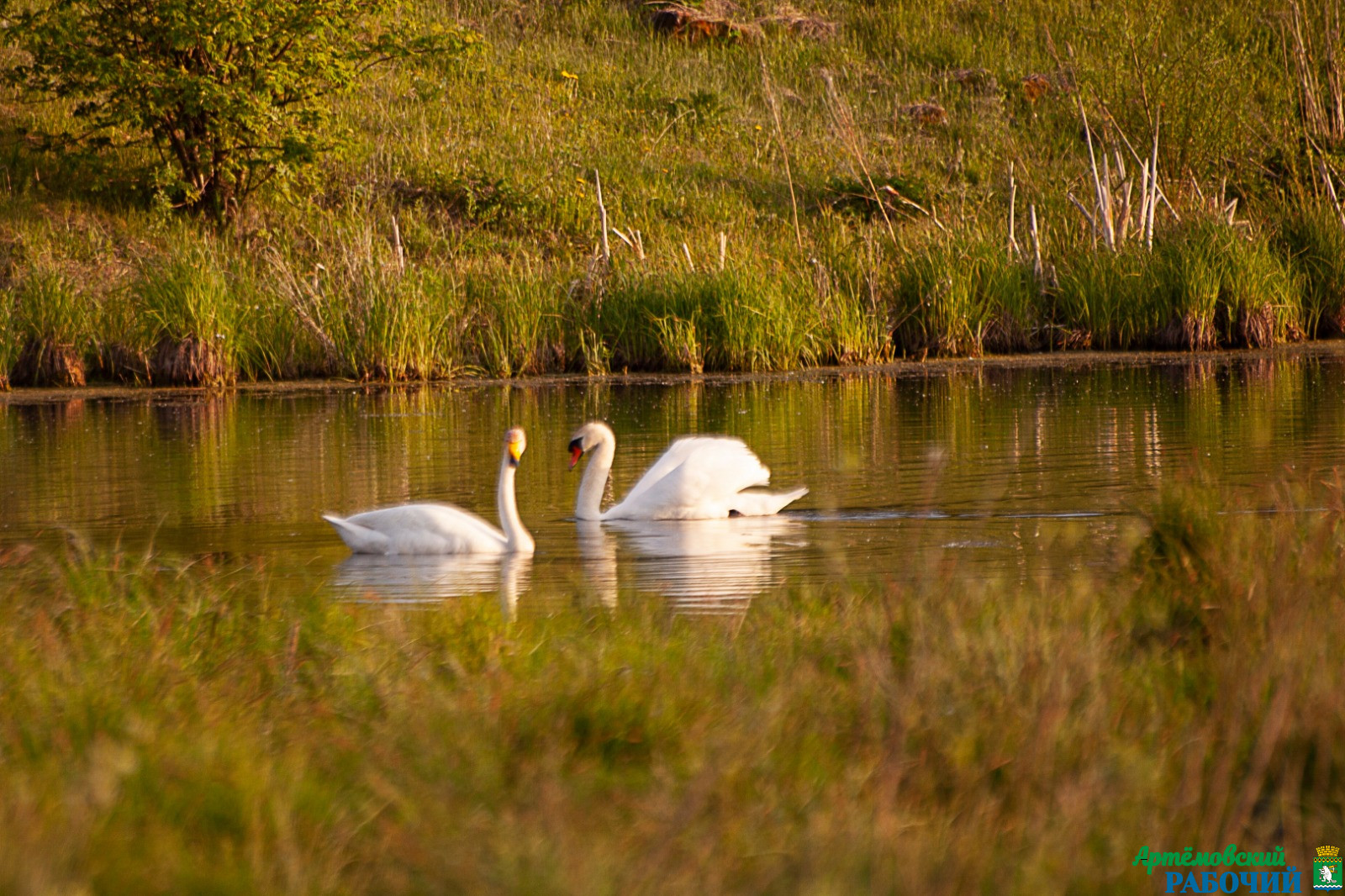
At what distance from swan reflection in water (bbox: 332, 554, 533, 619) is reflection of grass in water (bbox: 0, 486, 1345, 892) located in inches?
59.5

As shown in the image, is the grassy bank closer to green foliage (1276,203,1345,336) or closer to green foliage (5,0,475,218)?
green foliage (1276,203,1345,336)

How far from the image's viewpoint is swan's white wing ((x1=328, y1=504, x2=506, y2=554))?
8.65 m

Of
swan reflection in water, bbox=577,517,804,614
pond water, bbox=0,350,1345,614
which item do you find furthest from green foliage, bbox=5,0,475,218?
swan reflection in water, bbox=577,517,804,614

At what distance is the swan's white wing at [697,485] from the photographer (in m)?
10.0

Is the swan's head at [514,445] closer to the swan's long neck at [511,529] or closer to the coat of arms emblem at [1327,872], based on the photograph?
the swan's long neck at [511,529]

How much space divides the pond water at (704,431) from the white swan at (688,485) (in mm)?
161

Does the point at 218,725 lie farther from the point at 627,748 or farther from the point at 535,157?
the point at 535,157

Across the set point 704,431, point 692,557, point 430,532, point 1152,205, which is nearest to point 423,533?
point 430,532

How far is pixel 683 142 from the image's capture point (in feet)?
113

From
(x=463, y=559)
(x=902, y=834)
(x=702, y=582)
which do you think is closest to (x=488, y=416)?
(x=463, y=559)

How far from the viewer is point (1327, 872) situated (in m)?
3.37

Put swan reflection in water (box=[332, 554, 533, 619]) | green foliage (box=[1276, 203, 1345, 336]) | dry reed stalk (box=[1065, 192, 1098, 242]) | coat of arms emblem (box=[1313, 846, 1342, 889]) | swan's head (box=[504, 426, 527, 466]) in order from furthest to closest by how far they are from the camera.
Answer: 1. dry reed stalk (box=[1065, 192, 1098, 242])
2. green foliage (box=[1276, 203, 1345, 336])
3. swan's head (box=[504, 426, 527, 466])
4. swan reflection in water (box=[332, 554, 533, 619])
5. coat of arms emblem (box=[1313, 846, 1342, 889])

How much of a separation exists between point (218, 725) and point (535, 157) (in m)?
29.1

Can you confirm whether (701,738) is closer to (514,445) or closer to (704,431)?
(514,445)
